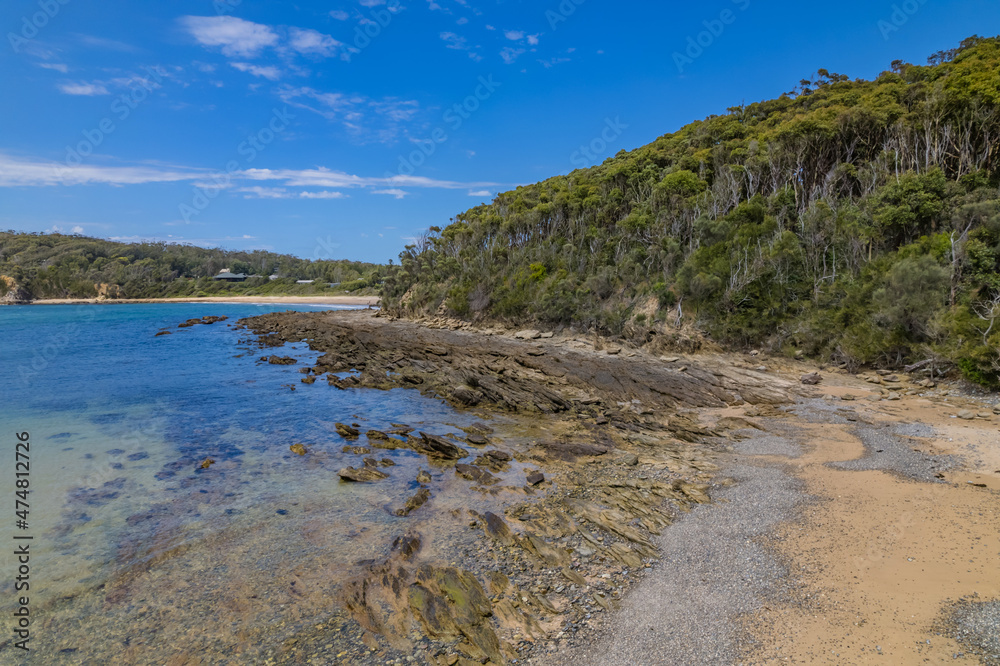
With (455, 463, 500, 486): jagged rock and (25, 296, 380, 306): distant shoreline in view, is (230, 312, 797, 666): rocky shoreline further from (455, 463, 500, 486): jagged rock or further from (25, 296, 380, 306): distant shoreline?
(25, 296, 380, 306): distant shoreline

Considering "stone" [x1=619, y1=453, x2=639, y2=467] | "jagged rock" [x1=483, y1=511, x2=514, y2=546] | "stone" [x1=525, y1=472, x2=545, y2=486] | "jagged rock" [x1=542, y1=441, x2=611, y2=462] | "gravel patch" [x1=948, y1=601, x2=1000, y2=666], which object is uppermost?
"gravel patch" [x1=948, y1=601, x2=1000, y2=666]

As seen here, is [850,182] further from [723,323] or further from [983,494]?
[983,494]

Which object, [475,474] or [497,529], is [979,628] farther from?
[475,474]

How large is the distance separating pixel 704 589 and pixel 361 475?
10028 millimetres

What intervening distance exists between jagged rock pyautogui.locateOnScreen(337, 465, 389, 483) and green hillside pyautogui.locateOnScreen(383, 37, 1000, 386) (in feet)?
80.0

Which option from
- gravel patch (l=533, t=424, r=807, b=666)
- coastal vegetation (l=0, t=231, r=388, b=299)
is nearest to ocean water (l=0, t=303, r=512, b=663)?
gravel patch (l=533, t=424, r=807, b=666)

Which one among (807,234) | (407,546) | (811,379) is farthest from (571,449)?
(807,234)

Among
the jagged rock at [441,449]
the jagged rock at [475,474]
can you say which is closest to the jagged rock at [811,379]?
the jagged rock at [441,449]

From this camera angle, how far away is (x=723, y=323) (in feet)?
106

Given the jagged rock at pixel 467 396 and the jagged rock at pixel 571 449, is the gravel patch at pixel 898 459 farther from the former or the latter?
the jagged rock at pixel 467 396

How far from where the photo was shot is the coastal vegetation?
394 feet

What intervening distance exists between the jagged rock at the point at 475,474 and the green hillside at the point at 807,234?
21098 millimetres

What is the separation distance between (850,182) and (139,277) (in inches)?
6467

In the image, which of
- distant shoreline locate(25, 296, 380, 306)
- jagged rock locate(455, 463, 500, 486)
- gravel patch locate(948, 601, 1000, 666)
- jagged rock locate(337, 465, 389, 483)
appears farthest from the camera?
distant shoreline locate(25, 296, 380, 306)
